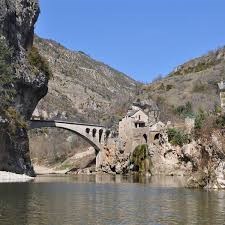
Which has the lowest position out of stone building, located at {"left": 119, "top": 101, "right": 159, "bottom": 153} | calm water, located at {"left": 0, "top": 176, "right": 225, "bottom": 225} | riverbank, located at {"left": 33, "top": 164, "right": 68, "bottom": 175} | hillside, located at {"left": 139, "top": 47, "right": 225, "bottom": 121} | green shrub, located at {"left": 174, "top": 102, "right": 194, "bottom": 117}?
calm water, located at {"left": 0, "top": 176, "right": 225, "bottom": 225}

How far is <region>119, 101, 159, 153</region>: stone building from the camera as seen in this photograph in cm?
12275

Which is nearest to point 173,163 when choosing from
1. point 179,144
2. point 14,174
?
point 179,144

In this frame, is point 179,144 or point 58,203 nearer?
point 58,203

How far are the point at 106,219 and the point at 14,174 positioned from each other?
53.6m

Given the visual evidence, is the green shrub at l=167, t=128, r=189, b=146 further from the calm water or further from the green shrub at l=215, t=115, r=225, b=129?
the calm water

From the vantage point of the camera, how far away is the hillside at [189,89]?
15118cm

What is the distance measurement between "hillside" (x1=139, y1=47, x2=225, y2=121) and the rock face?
50.8 metres

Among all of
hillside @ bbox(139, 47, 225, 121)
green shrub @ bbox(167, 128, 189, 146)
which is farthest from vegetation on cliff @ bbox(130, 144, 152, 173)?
hillside @ bbox(139, 47, 225, 121)

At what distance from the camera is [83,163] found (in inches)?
5945

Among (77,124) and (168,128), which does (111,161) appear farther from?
(168,128)

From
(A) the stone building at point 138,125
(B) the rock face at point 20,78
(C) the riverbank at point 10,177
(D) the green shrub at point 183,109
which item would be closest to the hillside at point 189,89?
(D) the green shrub at point 183,109

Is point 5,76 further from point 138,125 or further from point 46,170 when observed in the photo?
point 46,170

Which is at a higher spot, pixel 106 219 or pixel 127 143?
pixel 127 143

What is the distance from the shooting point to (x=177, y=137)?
351 feet
